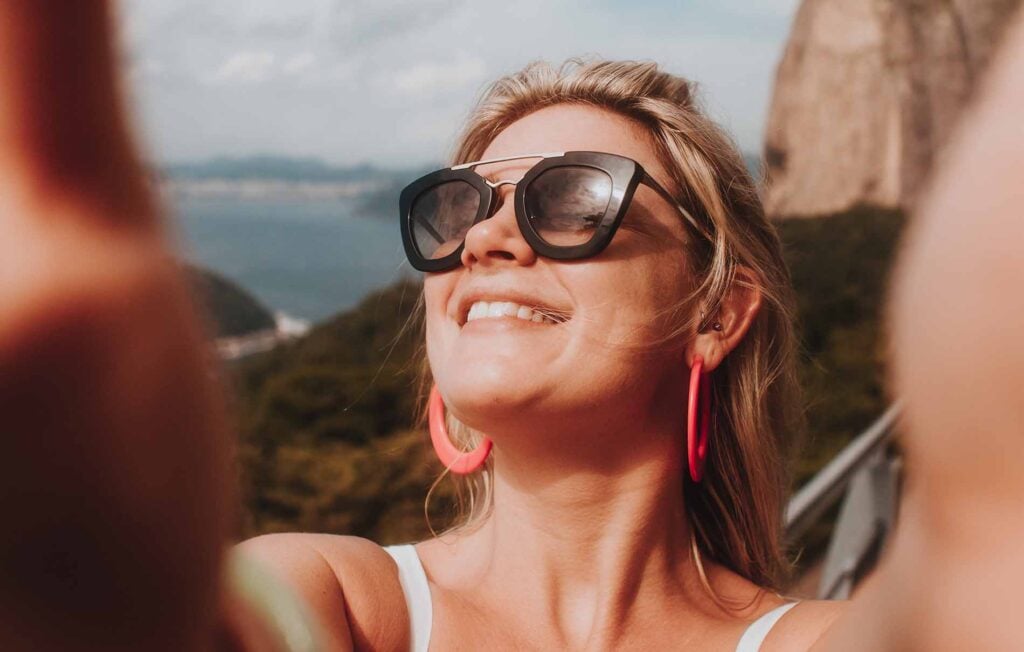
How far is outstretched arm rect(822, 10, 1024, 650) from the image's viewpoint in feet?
1.09

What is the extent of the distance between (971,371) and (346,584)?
1.18 m

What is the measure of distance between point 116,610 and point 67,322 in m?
0.10

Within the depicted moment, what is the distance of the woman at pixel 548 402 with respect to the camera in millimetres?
323

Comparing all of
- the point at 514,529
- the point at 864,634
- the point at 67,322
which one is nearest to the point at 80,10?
the point at 67,322

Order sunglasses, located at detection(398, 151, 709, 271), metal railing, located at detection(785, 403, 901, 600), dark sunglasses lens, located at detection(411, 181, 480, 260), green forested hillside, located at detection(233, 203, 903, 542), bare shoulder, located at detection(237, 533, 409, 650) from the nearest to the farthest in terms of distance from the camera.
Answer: bare shoulder, located at detection(237, 533, 409, 650)
sunglasses, located at detection(398, 151, 709, 271)
dark sunglasses lens, located at detection(411, 181, 480, 260)
metal railing, located at detection(785, 403, 901, 600)
green forested hillside, located at detection(233, 203, 903, 542)

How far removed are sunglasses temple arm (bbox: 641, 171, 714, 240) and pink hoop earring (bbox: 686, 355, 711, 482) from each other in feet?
0.68

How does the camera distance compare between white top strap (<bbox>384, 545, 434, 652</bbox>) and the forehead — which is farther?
the forehead

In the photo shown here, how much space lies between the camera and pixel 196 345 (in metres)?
0.36

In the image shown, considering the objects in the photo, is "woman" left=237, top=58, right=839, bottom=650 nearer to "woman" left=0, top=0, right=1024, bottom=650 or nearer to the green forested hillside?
"woman" left=0, top=0, right=1024, bottom=650

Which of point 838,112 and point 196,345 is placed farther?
point 838,112

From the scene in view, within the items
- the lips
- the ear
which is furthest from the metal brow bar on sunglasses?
the lips

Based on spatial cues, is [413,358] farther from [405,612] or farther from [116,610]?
[116,610]

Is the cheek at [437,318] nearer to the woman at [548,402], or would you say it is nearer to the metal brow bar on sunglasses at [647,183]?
the woman at [548,402]

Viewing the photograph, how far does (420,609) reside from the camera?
58.2 inches
